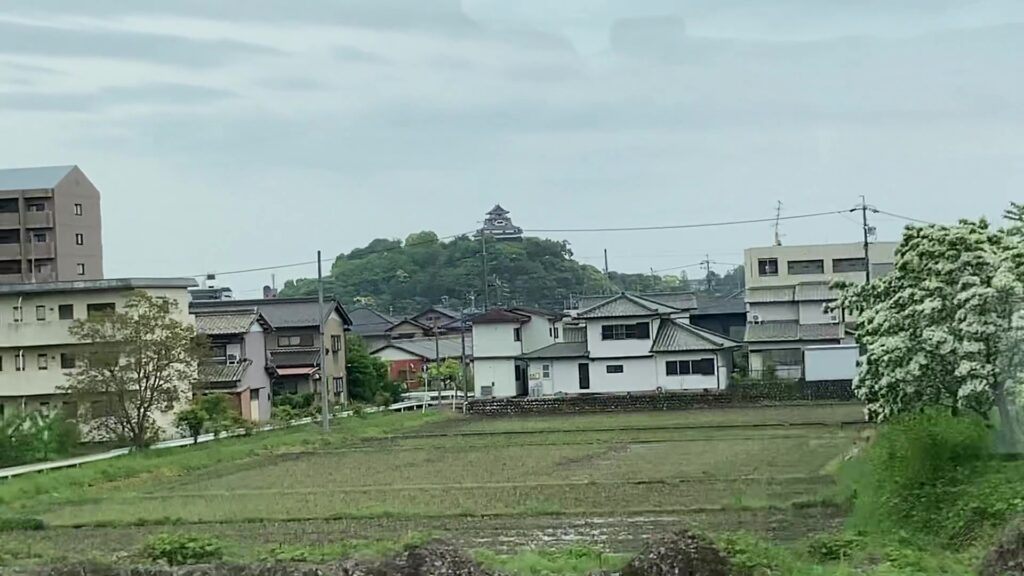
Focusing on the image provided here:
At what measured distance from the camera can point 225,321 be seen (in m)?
44.0

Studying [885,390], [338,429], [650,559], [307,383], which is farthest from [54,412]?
[650,559]

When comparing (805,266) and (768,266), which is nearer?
(768,266)

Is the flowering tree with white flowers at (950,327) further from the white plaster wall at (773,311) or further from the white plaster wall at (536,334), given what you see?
the white plaster wall at (773,311)

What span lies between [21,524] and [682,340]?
3269 cm

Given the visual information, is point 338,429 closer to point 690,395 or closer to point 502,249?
point 690,395

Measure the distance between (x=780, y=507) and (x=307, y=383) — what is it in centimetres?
3612

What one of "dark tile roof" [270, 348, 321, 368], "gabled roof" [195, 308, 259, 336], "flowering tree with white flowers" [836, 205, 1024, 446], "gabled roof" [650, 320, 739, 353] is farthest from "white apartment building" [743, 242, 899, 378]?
"flowering tree with white flowers" [836, 205, 1024, 446]

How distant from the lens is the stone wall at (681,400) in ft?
142

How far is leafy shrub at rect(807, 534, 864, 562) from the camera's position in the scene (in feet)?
38.1

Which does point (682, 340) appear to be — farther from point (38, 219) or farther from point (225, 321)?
point (38, 219)

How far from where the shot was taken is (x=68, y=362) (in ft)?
119

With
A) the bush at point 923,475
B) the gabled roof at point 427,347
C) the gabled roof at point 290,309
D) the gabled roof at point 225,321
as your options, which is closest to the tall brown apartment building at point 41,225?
the gabled roof at point 290,309

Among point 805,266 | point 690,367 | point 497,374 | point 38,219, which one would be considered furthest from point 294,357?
point 805,266

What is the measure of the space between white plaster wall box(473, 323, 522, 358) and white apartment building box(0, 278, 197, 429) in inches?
735
